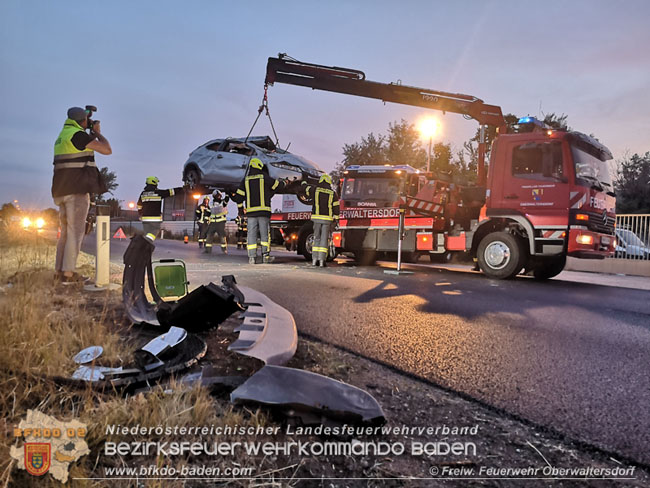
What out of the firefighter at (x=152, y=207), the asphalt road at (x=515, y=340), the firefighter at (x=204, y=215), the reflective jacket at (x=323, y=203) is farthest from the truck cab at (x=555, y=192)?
the firefighter at (x=204, y=215)

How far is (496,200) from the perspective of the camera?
7.56 meters

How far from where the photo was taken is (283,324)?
2764mm

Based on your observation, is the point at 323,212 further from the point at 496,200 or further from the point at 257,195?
the point at 496,200

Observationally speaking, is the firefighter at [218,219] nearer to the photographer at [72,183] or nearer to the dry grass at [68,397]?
the photographer at [72,183]

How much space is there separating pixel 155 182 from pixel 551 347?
8.30 meters

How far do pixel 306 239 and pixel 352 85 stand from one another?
4283 mm

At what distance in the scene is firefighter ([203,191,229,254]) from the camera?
12695 mm

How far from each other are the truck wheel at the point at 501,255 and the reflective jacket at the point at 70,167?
6.58 m

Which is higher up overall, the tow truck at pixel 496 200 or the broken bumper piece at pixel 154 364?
the tow truck at pixel 496 200

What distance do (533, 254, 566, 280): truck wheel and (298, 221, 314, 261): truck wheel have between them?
571cm

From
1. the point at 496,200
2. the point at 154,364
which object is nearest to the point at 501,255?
the point at 496,200

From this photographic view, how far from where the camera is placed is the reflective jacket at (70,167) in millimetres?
4664

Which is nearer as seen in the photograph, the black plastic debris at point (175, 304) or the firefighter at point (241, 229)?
the black plastic debris at point (175, 304)

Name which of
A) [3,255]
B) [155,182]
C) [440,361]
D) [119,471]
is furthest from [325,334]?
[155,182]
